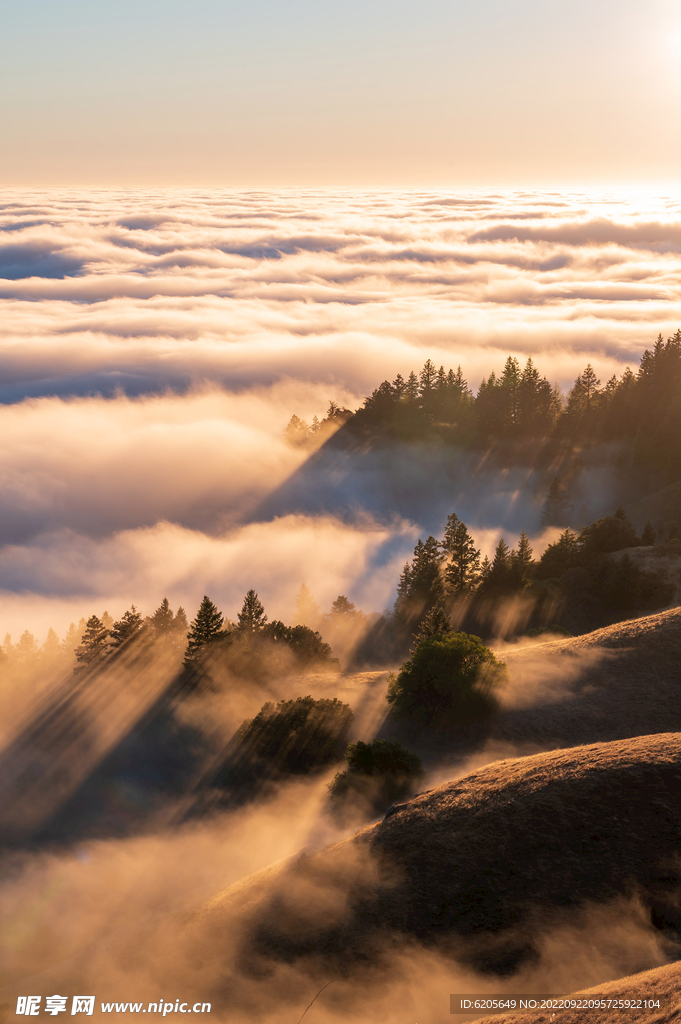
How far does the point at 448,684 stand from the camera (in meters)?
44.7

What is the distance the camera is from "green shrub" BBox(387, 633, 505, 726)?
1734 inches

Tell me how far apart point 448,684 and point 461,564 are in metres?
35.0

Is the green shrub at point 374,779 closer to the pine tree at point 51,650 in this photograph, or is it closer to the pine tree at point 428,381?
the pine tree at point 51,650

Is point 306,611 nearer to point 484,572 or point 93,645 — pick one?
point 484,572

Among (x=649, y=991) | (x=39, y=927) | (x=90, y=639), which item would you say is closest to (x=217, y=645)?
(x=90, y=639)

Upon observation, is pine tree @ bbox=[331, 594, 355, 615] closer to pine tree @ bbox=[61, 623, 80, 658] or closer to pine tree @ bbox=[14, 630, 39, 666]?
pine tree @ bbox=[61, 623, 80, 658]

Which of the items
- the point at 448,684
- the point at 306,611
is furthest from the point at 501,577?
the point at 448,684

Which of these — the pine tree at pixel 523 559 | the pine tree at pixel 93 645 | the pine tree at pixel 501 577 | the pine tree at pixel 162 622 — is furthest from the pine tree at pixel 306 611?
the pine tree at pixel 93 645

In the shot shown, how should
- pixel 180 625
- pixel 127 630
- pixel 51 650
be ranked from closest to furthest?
pixel 127 630 → pixel 180 625 → pixel 51 650

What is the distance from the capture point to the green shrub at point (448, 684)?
44.0 meters

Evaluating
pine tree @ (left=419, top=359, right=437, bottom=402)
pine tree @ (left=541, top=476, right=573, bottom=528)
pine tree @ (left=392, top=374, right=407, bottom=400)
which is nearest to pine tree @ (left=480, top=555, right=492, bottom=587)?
pine tree @ (left=541, top=476, right=573, bottom=528)

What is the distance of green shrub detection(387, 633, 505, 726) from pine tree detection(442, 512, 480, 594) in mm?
30724

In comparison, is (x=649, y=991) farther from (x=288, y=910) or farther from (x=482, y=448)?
(x=482, y=448)

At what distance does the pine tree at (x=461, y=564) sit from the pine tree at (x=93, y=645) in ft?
135
